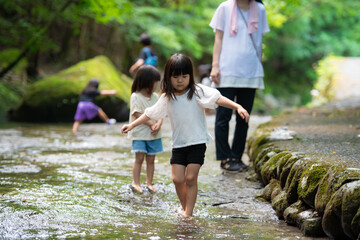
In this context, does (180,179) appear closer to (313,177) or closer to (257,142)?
(313,177)

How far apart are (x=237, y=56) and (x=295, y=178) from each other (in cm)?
230

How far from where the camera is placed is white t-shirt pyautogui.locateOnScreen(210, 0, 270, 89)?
5.73 meters

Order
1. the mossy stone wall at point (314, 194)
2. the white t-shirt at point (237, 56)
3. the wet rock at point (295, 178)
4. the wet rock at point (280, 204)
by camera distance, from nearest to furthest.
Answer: the mossy stone wall at point (314, 194) → the wet rock at point (295, 178) → the wet rock at point (280, 204) → the white t-shirt at point (237, 56)

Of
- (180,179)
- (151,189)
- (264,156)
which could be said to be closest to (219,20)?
(264,156)

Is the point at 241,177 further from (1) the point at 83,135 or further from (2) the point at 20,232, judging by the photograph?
(1) the point at 83,135

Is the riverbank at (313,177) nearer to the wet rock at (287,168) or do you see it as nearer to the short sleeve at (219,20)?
the wet rock at (287,168)

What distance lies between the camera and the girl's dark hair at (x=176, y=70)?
3.99 m

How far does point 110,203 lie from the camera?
4.31 metres

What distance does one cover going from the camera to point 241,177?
5.62 metres

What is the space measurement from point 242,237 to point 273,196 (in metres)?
1.10

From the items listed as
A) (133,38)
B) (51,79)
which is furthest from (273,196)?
(133,38)

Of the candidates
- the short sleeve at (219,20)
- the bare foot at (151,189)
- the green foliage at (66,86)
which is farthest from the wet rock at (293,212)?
the green foliage at (66,86)

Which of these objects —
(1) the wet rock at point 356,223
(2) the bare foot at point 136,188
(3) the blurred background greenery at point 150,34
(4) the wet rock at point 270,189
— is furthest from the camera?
(3) the blurred background greenery at point 150,34

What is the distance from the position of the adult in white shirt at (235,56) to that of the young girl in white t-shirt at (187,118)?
164 centimetres
